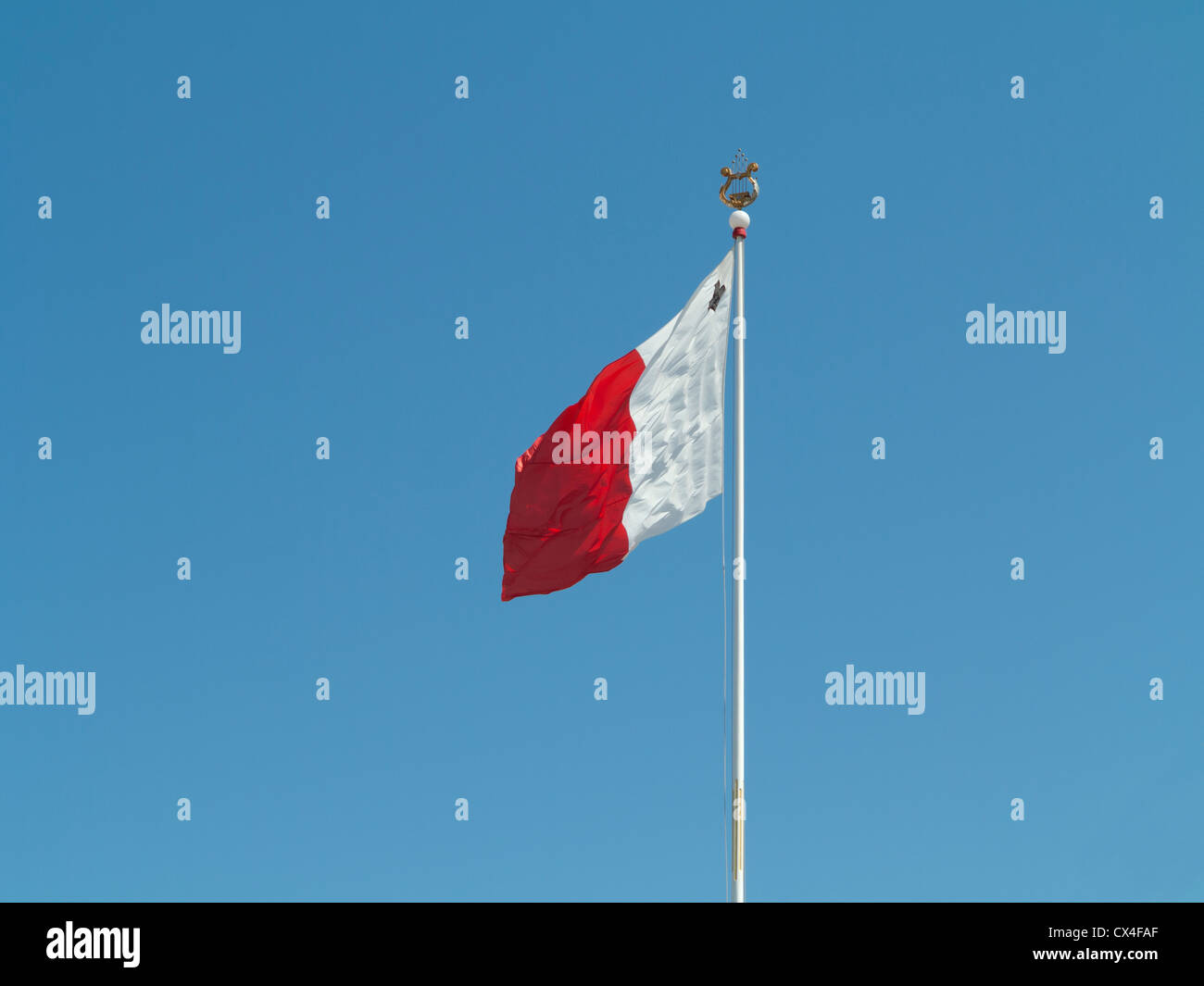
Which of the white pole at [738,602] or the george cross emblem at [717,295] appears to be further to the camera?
the george cross emblem at [717,295]

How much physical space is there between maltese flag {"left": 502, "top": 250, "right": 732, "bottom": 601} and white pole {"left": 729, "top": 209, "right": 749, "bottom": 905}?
0.56 metres

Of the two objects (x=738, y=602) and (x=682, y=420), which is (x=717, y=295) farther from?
(x=738, y=602)

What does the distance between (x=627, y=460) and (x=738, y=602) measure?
4.63 m

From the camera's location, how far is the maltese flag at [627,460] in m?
28.3

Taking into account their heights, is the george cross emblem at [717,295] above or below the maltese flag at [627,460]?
above

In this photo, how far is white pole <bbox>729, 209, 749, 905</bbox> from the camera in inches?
974

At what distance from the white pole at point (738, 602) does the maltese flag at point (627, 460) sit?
0.56m

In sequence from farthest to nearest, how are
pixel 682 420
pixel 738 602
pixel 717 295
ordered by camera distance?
pixel 682 420 → pixel 717 295 → pixel 738 602

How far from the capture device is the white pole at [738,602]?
2473 cm

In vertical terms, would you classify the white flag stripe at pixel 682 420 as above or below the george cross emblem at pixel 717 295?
below

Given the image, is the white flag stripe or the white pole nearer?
the white pole

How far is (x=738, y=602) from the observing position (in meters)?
25.9

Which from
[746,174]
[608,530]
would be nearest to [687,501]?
[608,530]

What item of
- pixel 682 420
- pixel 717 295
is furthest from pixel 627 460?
pixel 717 295
